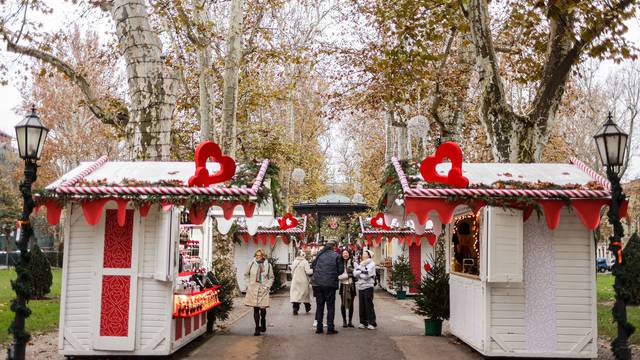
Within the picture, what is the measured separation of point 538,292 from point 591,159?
30733 millimetres

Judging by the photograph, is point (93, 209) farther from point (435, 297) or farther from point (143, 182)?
point (435, 297)

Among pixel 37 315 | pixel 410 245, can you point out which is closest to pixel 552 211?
pixel 37 315

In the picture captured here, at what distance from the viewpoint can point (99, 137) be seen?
36000 mm

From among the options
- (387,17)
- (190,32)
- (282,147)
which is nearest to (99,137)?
(282,147)

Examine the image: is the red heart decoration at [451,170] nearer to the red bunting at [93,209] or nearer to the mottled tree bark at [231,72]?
the red bunting at [93,209]

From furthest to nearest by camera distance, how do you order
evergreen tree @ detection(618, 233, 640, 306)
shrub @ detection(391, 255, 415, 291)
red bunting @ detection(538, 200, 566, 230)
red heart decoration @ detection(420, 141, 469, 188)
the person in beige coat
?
shrub @ detection(391, 255, 415, 291), evergreen tree @ detection(618, 233, 640, 306), the person in beige coat, red bunting @ detection(538, 200, 566, 230), red heart decoration @ detection(420, 141, 469, 188)

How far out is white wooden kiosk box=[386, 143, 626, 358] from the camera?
30.7ft

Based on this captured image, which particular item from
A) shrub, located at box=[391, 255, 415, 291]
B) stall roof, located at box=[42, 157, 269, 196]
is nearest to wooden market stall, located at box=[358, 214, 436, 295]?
shrub, located at box=[391, 255, 415, 291]

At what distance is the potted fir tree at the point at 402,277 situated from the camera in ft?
75.6

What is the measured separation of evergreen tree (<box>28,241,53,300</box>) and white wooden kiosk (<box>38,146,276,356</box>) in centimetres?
1061

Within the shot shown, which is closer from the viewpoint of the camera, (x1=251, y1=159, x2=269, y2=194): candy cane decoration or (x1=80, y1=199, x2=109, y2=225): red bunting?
(x1=80, y1=199, x2=109, y2=225): red bunting

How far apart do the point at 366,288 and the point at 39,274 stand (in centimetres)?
1139

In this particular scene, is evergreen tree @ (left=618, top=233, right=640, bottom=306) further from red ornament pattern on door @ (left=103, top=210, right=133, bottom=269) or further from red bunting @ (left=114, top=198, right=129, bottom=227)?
red bunting @ (left=114, top=198, right=129, bottom=227)

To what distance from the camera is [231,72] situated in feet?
58.8
